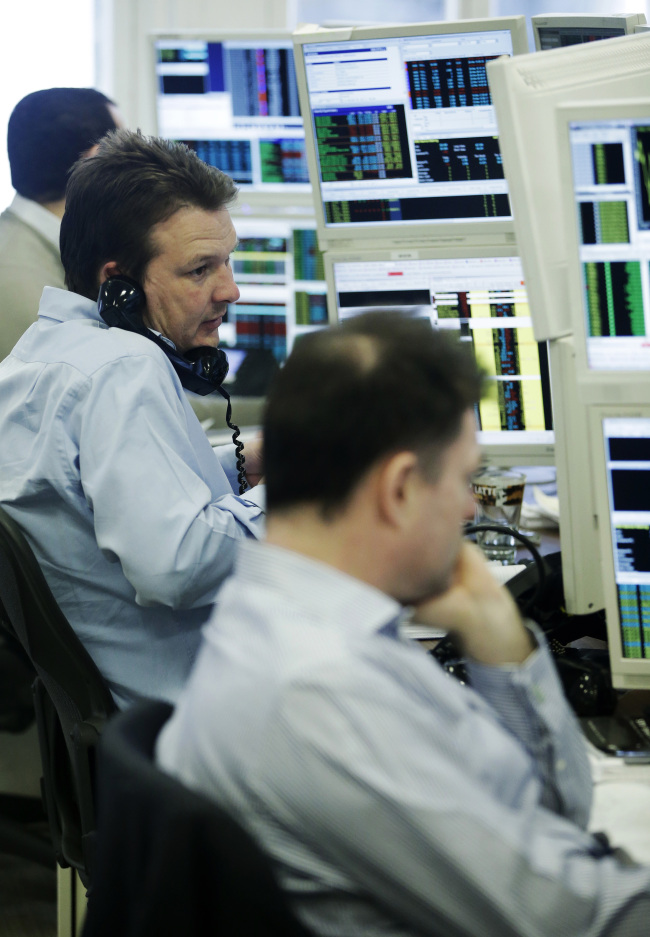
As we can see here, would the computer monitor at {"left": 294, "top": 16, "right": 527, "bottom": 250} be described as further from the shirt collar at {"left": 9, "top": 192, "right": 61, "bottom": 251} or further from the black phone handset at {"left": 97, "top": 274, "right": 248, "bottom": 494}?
the shirt collar at {"left": 9, "top": 192, "right": 61, "bottom": 251}

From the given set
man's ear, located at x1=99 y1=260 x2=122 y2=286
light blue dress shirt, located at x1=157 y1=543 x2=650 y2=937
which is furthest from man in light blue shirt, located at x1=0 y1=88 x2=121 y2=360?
light blue dress shirt, located at x1=157 y1=543 x2=650 y2=937

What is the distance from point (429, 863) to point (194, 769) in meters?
0.17

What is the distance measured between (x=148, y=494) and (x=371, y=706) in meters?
0.72

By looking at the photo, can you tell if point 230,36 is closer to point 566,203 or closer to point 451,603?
point 566,203

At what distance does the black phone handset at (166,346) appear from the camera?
148 centimetres

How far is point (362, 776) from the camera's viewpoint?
2.02 feet

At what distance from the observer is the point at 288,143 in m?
2.68

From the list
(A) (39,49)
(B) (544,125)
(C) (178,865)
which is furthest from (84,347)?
(A) (39,49)

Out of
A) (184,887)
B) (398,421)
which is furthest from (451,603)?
(184,887)

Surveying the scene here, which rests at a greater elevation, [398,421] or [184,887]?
[398,421]

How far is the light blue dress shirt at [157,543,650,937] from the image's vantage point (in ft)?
2.04

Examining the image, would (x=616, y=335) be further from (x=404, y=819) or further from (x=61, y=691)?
(x=61, y=691)

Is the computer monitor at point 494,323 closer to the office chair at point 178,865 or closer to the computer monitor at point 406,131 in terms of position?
the computer monitor at point 406,131

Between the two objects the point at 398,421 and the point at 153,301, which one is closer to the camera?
the point at 398,421
